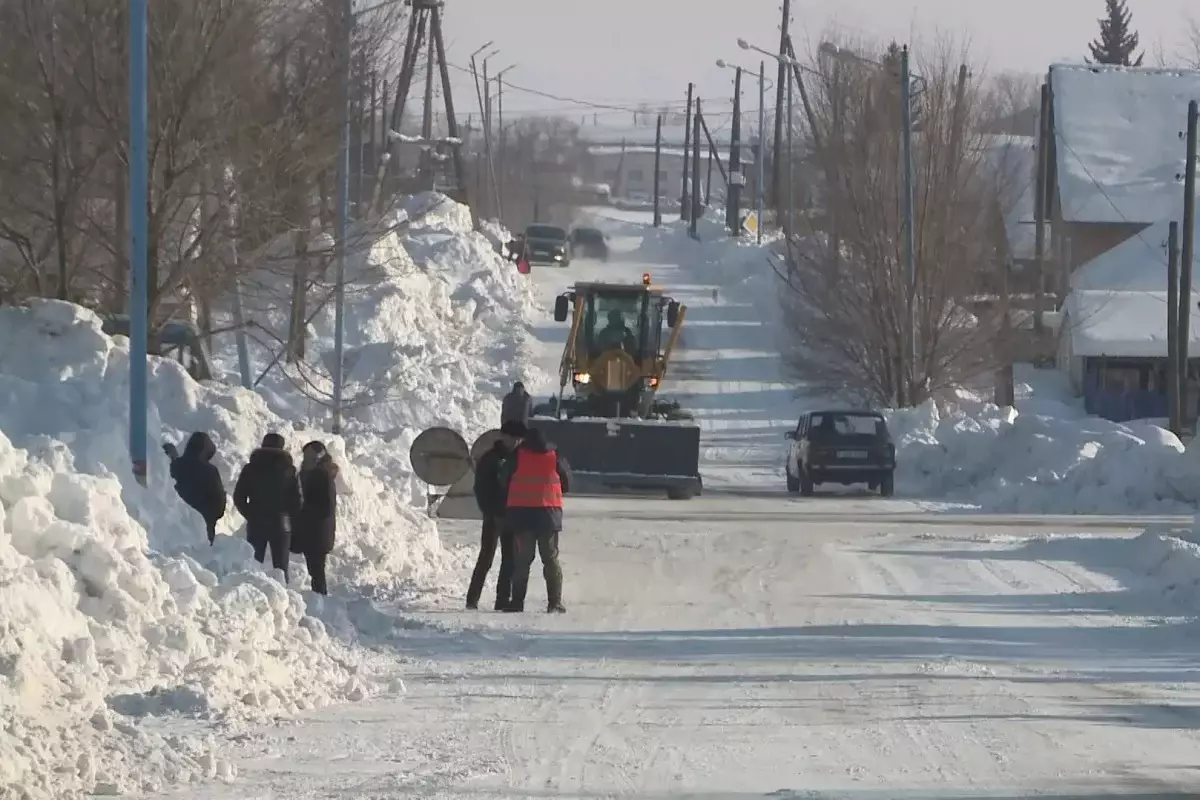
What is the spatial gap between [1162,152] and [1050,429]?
1198 inches

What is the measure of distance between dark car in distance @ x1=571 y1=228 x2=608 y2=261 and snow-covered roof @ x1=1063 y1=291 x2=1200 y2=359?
29689 mm

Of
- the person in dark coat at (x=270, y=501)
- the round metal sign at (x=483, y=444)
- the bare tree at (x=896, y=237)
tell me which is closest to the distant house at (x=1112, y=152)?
the bare tree at (x=896, y=237)

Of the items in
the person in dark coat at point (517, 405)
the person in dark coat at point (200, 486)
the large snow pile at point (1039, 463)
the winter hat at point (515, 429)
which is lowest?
the large snow pile at point (1039, 463)

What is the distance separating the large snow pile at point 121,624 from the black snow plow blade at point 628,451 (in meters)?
→ 11.7

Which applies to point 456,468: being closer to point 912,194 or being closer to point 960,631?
point 960,631

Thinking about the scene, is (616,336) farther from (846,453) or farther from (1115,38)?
(1115,38)

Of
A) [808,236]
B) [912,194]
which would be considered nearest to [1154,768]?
[912,194]

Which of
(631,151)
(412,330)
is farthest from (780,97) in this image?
(631,151)

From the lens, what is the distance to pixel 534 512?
15.3 m

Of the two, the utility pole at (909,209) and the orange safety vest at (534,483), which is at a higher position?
the utility pole at (909,209)

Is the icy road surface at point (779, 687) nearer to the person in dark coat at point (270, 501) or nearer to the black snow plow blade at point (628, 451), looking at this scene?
the person in dark coat at point (270, 501)

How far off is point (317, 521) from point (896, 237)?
28.4m

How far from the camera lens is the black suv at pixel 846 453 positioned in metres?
32.1

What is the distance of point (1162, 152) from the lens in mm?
61625
